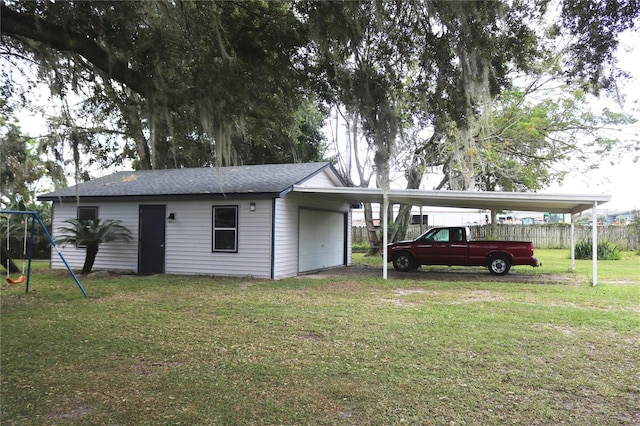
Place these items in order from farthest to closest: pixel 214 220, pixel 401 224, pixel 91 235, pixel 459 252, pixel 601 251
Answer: pixel 401 224 → pixel 601 251 → pixel 459 252 → pixel 214 220 → pixel 91 235

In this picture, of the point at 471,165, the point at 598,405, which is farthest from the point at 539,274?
the point at 598,405

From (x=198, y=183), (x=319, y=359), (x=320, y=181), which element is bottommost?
(x=319, y=359)

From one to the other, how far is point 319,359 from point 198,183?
928 cm

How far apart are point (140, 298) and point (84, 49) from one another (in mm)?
4851

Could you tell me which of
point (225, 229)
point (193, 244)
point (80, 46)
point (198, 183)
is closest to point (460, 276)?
point (225, 229)

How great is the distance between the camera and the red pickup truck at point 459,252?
12.2 meters

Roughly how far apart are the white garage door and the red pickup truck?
7.33 ft

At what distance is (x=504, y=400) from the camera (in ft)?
11.9

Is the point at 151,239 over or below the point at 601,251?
over

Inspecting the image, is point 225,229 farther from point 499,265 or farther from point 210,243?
point 499,265

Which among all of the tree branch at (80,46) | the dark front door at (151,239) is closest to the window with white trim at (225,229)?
the dark front door at (151,239)

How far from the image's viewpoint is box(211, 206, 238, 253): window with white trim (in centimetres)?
1174

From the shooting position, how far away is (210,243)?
39.4ft

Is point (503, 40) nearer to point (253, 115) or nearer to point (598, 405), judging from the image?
point (253, 115)
